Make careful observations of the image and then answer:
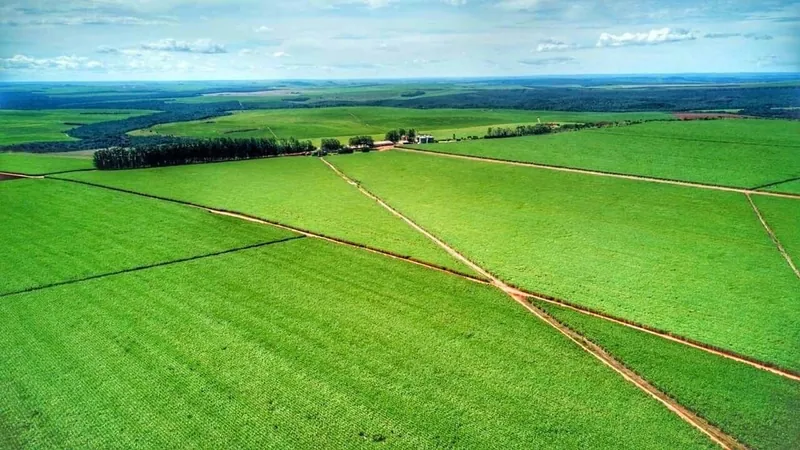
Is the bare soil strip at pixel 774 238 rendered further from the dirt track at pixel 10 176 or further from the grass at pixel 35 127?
the grass at pixel 35 127

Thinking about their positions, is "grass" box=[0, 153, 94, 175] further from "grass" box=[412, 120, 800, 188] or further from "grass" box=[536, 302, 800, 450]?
"grass" box=[536, 302, 800, 450]

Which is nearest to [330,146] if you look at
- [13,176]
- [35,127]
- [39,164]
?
[39,164]

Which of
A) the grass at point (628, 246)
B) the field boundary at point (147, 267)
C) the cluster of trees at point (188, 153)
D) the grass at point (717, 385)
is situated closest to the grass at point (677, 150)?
the grass at point (628, 246)

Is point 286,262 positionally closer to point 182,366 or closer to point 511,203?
point 182,366

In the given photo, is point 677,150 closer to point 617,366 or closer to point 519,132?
point 519,132

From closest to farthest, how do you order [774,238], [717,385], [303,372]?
[717,385], [303,372], [774,238]

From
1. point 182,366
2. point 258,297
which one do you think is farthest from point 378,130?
point 182,366

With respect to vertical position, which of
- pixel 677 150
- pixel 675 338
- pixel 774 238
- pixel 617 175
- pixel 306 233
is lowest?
pixel 675 338
